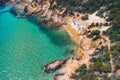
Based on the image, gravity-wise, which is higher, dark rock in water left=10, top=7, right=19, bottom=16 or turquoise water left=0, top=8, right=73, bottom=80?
dark rock in water left=10, top=7, right=19, bottom=16

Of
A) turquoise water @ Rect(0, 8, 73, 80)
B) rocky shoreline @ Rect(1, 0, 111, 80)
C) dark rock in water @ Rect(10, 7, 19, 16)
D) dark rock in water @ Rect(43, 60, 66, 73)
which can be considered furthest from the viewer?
Answer: dark rock in water @ Rect(10, 7, 19, 16)

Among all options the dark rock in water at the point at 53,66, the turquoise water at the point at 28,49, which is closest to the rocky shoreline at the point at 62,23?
the dark rock in water at the point at 53,66

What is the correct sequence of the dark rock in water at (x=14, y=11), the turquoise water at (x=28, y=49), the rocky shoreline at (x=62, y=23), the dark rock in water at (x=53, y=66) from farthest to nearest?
the dark rock in water at (x=14, y=11)
the turquoise water at (x=28, y=49)
the dark rock in water at (x=53, y=66)
the rocky shoreline at (x=62, y=23)

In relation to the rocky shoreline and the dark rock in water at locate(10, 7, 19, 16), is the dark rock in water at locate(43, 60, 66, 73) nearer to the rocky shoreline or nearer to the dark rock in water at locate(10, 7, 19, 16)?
the rocky shoreline

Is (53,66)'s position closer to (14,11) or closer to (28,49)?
(28,49)

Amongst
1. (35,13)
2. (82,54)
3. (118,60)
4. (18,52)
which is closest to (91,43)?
(82,54)

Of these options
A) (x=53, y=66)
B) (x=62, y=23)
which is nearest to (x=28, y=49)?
(x=53, y=66)

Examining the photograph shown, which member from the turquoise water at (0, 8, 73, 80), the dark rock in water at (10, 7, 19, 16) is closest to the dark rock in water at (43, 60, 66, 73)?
the turquoise water at (0, 8, 73, 80)

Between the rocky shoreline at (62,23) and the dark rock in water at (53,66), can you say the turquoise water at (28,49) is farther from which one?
the rocky shoreline at (62,23)
